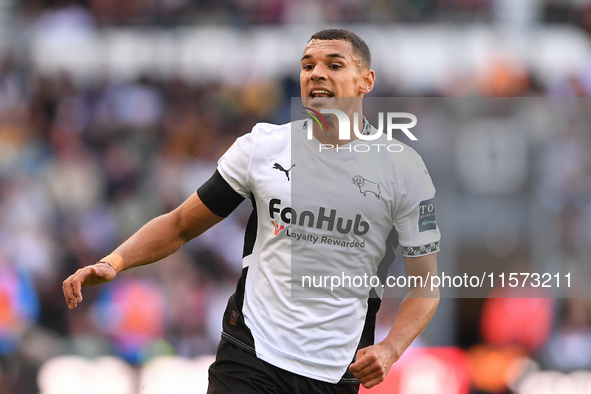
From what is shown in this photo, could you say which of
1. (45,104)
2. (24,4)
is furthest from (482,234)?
(24,4)

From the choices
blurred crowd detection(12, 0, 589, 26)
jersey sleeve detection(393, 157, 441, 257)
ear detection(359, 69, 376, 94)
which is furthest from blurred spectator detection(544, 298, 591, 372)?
ear detection(359, 69, 376, 94)

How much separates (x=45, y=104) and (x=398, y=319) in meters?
8.11

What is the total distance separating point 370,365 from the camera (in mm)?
3252

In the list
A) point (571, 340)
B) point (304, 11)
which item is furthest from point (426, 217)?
point (304, 11)

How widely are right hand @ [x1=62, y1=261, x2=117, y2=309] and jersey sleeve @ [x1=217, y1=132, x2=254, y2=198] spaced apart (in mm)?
726

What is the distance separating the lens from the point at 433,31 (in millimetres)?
10031

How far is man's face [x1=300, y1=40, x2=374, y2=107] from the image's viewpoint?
3.92 metres

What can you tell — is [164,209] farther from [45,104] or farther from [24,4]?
[24,4]

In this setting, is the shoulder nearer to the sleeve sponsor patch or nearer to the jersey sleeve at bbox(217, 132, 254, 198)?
the jersey sleeve at bbox(217, 132, 254, 198)

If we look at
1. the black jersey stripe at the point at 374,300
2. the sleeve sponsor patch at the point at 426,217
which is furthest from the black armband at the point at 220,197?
the sleeve sponsor patch at the point at 426,217

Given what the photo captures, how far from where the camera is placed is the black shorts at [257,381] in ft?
11.8

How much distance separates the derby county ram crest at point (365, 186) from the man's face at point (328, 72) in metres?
0.44

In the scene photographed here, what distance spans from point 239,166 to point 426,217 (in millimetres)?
954

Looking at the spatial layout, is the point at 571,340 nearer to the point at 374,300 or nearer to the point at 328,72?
the point at 374,300
